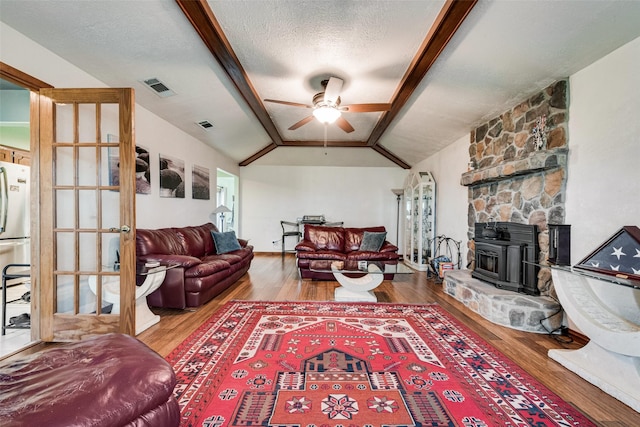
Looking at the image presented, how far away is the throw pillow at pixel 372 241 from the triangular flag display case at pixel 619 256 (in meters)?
2.90

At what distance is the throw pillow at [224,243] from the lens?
4.48 metres

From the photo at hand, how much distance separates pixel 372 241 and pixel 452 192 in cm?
166

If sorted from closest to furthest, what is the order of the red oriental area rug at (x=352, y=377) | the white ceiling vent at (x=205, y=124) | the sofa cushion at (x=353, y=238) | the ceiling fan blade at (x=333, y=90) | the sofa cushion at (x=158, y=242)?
→ 1. the red oriental area rug at (x=352, y=377)
2. the ceiling fan blade at (x=333, y=90)
3. the sofa cushion at (x=158, y=242)
4. the white ceiling vent at (x=205, y=124)
5. the sofa cushion at (x=353, y=238)

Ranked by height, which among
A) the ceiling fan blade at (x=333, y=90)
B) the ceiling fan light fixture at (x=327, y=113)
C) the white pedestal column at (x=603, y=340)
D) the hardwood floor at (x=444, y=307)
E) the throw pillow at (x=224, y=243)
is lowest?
the hardwood floor at (x=444, y=307)

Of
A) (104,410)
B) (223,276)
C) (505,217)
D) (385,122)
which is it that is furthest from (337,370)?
(385,122)

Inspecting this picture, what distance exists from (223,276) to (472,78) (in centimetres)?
372

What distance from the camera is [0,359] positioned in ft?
6.57

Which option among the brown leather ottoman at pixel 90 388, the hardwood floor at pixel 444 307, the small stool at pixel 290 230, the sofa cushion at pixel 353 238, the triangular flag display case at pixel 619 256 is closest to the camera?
the brown leather ottoman at pixel 90 388

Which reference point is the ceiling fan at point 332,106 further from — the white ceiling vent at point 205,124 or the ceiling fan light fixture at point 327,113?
the white ceiling vent at point 205,124

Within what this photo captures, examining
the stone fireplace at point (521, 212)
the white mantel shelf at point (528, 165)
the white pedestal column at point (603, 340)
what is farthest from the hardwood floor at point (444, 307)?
the white mantel shelf at point (528, 165)

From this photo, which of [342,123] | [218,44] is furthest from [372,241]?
[218,44]

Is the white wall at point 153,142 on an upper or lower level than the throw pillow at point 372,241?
upper

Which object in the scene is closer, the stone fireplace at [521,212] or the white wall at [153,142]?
the white wall at [153,142]

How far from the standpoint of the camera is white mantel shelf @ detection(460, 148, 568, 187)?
→ 2576 mm
